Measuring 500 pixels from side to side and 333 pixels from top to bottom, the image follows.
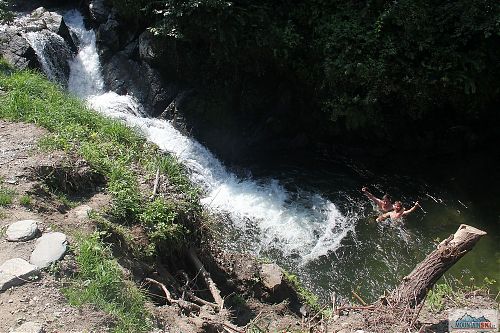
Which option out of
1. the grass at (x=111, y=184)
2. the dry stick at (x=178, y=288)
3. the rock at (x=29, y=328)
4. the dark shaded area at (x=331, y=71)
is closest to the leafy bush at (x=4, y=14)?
the grass at (x=111, y=184)

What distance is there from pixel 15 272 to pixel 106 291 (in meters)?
0.87

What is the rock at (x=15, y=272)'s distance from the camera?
420 cm

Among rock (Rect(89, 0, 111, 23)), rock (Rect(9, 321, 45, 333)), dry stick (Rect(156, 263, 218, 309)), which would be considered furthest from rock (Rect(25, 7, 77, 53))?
rock (Rect(9, 321, 45, 333))

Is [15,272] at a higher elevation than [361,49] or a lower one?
lower

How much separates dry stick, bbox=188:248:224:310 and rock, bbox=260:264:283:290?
103 centimetres

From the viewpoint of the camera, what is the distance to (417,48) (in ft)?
32.9

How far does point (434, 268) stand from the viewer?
5387 millimetres

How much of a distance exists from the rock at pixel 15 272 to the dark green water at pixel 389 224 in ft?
16.0

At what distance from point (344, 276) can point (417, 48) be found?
5336 mm

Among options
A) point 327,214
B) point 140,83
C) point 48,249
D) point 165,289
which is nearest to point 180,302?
point 165,289

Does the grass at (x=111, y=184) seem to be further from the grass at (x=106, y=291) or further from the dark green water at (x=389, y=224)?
the dark green water at (x=389, y=224)

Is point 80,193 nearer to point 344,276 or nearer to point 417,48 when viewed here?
point 344,276

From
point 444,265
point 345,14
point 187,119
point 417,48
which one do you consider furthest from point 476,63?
point 187,119

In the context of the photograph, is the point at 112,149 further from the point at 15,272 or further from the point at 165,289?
the point at 15,272
